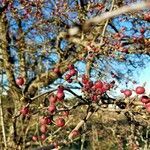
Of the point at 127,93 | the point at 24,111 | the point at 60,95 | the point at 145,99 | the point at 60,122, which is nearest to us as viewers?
the point at 145,99

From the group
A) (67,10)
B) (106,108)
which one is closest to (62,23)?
(67,10)

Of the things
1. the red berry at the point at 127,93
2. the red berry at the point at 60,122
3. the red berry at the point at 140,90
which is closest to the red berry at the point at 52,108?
the red berry at the point at 60,122

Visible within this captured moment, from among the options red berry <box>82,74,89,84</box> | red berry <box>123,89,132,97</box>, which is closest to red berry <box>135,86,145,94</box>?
red berry <box>123,89,132,97</box>

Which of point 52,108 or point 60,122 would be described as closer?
point 52,108

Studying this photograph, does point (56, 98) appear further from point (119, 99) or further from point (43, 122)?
point (119, 99)

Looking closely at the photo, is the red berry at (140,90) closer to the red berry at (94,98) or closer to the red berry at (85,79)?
the red berry at (94,98)

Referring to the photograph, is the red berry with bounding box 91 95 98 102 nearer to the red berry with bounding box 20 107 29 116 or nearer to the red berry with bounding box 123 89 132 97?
the red berry with bounding box 123 89 132 97

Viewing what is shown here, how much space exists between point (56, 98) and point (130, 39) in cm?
607

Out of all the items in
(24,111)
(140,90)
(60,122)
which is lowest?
(60,122)

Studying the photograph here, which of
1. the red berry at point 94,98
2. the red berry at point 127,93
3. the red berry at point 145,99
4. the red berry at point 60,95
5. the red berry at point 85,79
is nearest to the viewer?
the red berry at point 145,99

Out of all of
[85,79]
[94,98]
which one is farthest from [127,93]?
[85,79]

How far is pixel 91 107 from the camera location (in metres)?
3.19

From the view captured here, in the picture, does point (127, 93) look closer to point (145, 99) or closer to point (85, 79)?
point (145, 99)

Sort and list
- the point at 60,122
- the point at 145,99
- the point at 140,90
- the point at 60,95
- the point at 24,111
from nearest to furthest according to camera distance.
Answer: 1. the point at 145,99
2. the point at 140,90
3. the point at 60,95
4. the point at 24,111
5. the point at 60,122
